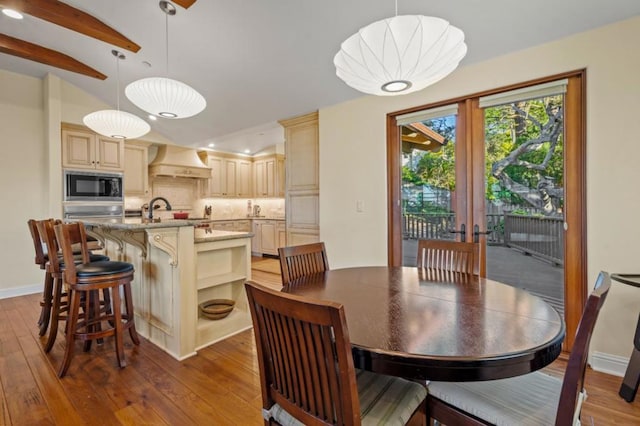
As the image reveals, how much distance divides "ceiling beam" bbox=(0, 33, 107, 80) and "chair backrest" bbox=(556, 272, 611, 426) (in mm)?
5542

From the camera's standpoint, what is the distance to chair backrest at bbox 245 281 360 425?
0.79 m

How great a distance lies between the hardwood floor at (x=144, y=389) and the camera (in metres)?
1.66

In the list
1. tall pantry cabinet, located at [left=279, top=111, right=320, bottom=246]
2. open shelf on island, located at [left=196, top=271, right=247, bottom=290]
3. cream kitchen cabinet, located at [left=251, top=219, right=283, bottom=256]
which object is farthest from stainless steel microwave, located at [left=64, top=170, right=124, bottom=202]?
open shelf on island, located at [left=196, top=271, right=247, bottom=290]

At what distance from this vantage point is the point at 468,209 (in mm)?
2727

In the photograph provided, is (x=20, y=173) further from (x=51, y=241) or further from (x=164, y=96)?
(x=164, y=96)

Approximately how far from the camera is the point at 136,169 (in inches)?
211

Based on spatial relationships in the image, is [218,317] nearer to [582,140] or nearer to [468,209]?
[468,209]

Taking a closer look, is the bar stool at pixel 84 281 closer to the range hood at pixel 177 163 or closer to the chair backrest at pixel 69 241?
the chair backrest at pixel 69 241

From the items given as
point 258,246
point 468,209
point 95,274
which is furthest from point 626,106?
point 258,246

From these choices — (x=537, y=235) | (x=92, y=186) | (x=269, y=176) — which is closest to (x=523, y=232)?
(x=537, y=235)

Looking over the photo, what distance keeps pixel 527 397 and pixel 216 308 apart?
7.82 feet

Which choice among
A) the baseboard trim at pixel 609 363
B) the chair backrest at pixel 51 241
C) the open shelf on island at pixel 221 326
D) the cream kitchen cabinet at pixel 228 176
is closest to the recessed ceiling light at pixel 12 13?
the chair backrest at pixel 51 241

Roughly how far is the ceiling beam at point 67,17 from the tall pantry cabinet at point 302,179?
2.15 metres

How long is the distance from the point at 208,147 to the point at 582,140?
622 cm
